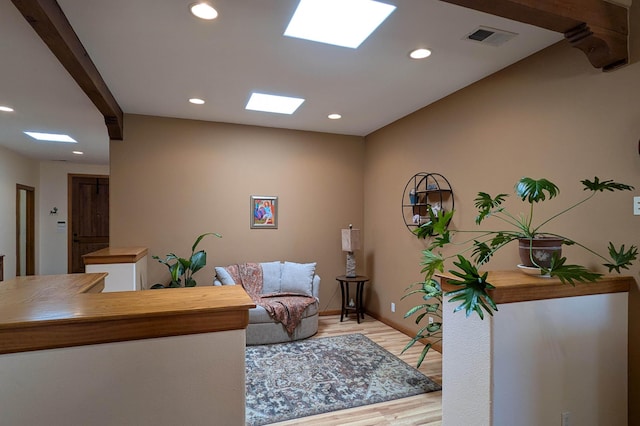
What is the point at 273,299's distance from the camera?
4062 mm

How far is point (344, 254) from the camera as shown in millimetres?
5000

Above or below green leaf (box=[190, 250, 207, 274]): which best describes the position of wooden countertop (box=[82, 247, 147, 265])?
above

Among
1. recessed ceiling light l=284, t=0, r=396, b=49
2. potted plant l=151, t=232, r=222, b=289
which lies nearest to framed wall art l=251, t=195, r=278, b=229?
potted plant l=151, t=232, r=222, b=289

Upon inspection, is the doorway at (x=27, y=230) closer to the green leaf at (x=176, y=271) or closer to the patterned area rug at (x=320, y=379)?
the green leaf at (x=176, y=271)

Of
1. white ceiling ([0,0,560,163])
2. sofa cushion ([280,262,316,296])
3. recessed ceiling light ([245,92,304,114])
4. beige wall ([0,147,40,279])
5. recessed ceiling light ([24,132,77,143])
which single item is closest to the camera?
white ceiling ([0,0,560,163])

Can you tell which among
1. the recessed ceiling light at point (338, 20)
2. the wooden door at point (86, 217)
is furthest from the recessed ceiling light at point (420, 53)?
the wooden door at point (86, 217)

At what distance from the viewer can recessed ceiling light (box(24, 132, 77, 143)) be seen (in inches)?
195

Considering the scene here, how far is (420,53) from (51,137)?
536 cm

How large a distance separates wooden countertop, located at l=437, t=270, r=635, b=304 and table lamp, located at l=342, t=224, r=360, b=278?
257cm

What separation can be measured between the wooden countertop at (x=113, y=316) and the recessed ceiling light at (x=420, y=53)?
2.10 m

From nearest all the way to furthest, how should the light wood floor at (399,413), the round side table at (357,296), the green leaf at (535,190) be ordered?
the green leaf at (535,190), the light wood floor at (399,413), the round side table at (357,296)

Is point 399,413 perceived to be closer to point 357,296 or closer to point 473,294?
point 473,294

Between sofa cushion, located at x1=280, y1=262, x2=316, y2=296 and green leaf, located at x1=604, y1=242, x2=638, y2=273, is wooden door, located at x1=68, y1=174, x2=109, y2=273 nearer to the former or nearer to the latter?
sofa cushion, located at x1=280, y1=262, x2=316, y2=296

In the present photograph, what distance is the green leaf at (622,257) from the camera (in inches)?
73.5
